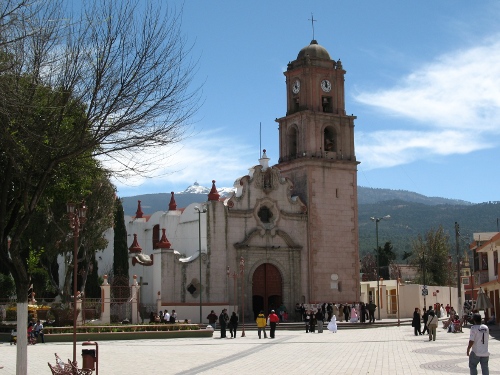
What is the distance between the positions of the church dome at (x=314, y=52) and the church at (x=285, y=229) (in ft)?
0.25

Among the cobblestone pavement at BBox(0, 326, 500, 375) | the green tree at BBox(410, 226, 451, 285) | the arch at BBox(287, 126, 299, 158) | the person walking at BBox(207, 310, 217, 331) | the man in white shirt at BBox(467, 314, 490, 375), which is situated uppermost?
the arch at BBox(287, 126, 299, 158)

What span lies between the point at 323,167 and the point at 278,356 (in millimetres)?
28437

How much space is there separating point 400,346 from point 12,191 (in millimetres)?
15788

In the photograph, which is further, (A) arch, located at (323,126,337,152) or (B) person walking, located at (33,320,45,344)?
(A) arch, located at (323,126,337,152)

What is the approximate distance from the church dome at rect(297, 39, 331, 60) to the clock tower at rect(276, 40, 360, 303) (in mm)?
66

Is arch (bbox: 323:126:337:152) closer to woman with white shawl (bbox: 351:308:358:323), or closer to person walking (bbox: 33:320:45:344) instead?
woman with white shawl (bbox: 351:308:358:323)

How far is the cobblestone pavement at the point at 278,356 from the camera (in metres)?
20.7

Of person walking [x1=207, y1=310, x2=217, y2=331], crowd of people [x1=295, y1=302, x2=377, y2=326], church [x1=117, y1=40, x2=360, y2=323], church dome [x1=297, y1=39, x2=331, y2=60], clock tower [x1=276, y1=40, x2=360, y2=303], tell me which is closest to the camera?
person walking [x1=207, y1=310, x2=217, y2=331]

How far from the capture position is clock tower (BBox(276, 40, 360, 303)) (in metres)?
52.1

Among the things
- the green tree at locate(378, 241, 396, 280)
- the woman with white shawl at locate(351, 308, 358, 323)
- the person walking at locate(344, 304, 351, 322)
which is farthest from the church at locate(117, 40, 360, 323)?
the green tree at locate(378, 241, 396, 280)

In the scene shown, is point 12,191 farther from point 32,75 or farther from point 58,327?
point 58,327

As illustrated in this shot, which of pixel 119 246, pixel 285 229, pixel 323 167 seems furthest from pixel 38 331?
pixel 323 167

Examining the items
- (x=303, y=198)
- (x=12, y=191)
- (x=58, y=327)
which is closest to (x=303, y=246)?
(x=303, y=198)

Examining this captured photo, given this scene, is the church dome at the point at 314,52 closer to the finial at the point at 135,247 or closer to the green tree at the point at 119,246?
the green tree at the point at 119,246
